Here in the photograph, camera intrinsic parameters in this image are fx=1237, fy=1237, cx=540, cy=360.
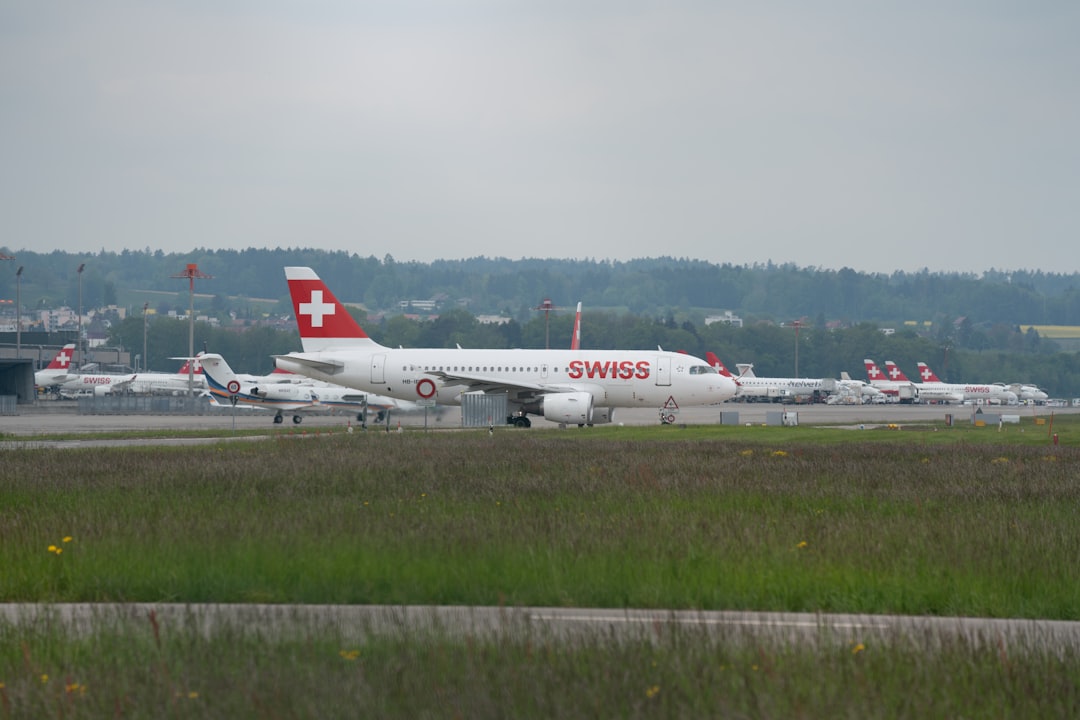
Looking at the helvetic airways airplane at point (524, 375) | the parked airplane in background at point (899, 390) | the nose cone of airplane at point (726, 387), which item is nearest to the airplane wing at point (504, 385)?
the helvetic airways airplane at point (524, 375)

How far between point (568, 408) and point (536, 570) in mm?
36184

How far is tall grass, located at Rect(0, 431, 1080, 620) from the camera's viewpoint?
12.0 metres

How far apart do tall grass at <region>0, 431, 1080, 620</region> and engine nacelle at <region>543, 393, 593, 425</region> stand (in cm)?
2338

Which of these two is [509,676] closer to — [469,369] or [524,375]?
[524,375]

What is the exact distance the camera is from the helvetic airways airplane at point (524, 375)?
169 feet

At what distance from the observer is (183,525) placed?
1545 centimetres

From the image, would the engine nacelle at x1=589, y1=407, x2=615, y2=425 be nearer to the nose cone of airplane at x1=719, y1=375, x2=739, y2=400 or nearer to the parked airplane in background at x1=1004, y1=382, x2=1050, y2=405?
the nose cone of airplane at x1=719, y1=375, x2=739, y2=400

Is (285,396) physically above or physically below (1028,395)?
above

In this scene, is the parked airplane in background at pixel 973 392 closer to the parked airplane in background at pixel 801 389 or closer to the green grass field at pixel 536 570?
the parked airplane in background at pixel 801 389

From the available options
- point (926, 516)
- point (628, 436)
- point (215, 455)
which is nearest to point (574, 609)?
point (926, 516)

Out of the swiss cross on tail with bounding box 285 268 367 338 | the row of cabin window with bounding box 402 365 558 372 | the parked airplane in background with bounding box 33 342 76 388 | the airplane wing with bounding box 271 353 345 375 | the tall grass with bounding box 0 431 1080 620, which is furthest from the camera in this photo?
the parked airplane in background with bounding box 33 342 76 388

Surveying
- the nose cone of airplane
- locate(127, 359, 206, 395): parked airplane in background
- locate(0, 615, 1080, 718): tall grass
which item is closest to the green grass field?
locate(0, 615, 1080, 718): tall grass

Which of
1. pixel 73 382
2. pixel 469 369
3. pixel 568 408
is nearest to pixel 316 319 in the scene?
pixel 469 369

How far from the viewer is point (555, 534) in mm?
14828
